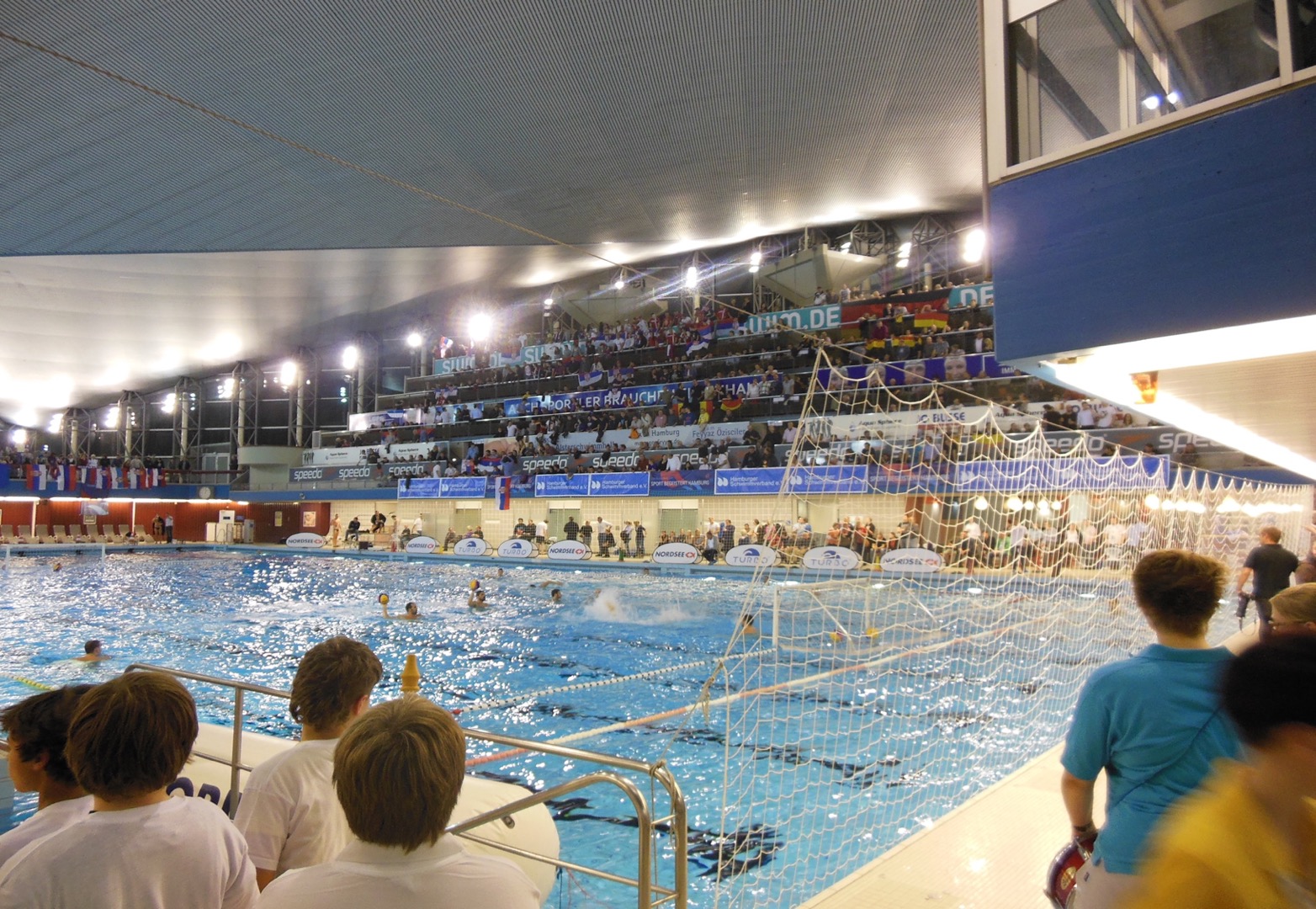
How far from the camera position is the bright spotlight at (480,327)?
3183 centimetres

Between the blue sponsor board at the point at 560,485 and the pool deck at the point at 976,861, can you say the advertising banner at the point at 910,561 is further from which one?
the blue sponsor board at the point at 560,485

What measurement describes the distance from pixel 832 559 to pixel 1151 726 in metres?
15.1

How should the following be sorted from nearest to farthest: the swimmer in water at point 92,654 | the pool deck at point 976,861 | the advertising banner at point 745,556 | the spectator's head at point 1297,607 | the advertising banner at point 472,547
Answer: the spectator's head at point 1297,607 → the pool deck at point 976,861 → the swimmer in water at point 92,654 → the advertising banner at point 745,556 → the advertising banner at point 472,547

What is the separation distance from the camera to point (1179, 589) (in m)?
1.82

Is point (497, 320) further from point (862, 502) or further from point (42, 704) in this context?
point (42, 704)

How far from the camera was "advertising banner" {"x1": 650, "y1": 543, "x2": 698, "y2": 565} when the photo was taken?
20.9m

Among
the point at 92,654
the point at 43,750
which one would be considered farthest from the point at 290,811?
the point at 92,654

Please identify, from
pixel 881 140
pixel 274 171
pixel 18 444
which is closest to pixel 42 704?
pixel 274 171

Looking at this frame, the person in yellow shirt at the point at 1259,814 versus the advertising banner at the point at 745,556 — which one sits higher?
the person in yellow shirt at the point at 1259,814

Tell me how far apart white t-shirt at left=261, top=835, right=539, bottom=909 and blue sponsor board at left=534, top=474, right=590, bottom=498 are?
78.5 feet

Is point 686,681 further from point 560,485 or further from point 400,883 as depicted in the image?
point 560,485

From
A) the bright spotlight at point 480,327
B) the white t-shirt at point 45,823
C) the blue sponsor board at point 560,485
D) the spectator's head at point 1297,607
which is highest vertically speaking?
the bright spotlight at point 480,327

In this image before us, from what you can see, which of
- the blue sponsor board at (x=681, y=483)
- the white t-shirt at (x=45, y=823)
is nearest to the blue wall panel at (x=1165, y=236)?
the white t-shirt at (x=45, y=823)

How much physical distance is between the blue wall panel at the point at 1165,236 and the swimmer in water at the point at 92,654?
11133 millimetres
